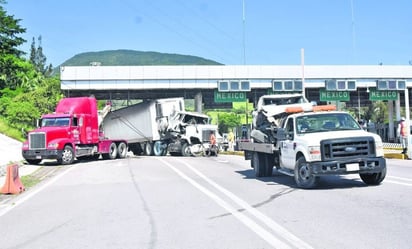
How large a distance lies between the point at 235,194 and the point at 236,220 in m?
3.66

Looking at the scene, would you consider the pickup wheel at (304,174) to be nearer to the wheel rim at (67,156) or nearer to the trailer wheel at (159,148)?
the wheel rim at (67,156)

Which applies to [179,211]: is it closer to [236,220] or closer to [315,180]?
[236,220]

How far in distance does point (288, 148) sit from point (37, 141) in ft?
59.3

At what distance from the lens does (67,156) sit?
2895cm

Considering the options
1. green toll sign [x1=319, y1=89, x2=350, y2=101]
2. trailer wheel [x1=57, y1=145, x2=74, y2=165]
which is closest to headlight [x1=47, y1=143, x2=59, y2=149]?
trailer wheel [x1=57, y1=145, x2=74, y2=165]

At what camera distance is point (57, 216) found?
1024cm

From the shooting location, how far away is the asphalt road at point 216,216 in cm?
745

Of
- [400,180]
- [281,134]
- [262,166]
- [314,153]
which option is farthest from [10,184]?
[400,180]

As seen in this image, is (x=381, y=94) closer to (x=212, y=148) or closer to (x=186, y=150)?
(x=212, y=148)

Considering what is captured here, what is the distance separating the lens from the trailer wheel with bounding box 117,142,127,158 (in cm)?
3609

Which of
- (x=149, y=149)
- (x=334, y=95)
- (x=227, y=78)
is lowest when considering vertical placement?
(x=149, y=149)

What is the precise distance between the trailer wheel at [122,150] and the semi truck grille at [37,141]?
831 centimetres

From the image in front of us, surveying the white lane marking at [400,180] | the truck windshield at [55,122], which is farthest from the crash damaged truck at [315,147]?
the truck windshield at [55,122]

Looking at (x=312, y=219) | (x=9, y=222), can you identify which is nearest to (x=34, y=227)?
(x=9, y=222)
